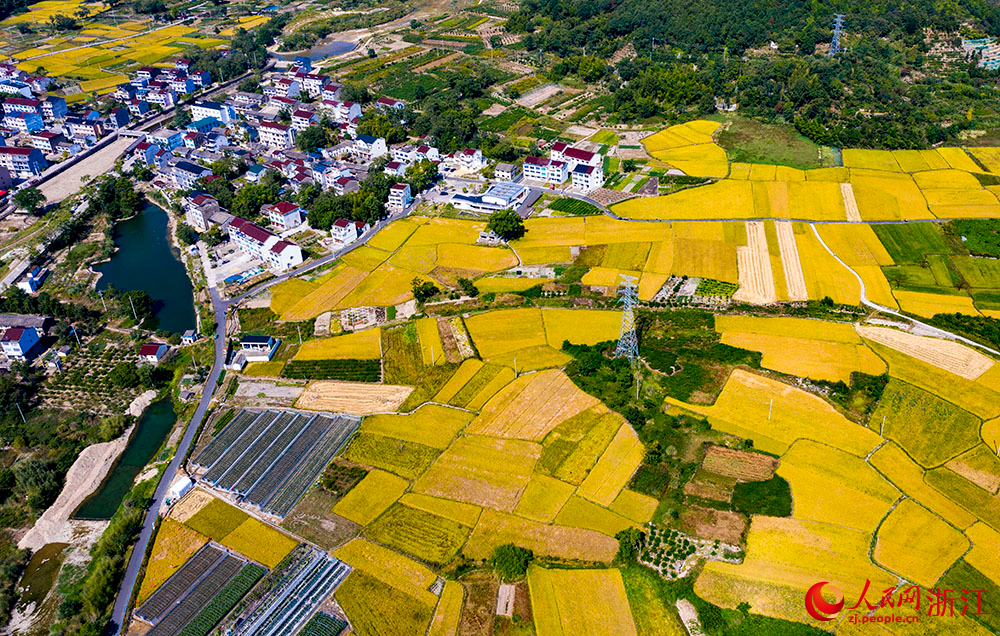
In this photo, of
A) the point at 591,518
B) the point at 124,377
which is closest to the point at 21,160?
the point at 124,377

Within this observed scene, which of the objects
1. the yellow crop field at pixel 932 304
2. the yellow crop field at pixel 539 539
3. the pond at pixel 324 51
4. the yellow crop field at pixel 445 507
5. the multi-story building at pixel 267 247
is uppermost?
the pond at pixel 324 51

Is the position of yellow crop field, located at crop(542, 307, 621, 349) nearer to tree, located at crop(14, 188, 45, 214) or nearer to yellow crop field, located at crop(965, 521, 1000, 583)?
yellow crop field, located at crop(965, 521, 1000, 583)

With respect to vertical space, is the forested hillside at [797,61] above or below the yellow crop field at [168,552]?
above

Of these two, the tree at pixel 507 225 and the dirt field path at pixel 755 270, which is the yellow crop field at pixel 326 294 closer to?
the tree at pixel 507 225

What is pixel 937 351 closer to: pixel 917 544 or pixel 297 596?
pixel 917 544

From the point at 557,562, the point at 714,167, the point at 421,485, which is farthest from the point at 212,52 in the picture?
the point at 557,562

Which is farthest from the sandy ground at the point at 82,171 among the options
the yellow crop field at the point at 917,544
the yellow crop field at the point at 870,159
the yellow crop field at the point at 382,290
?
the yellow crop field at the point at 870,159

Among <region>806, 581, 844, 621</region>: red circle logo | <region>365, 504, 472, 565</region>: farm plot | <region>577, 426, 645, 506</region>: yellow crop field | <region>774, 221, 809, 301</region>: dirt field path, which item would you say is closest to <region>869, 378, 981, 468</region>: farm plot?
<region>806, 581, 844, 621</region>: red circle logo
